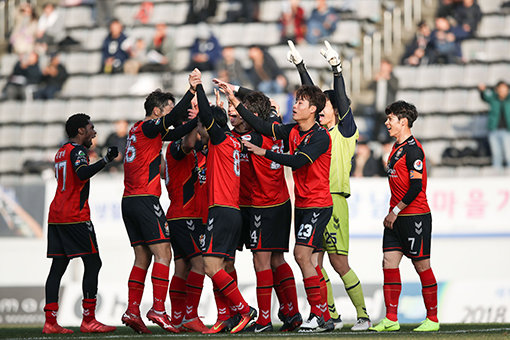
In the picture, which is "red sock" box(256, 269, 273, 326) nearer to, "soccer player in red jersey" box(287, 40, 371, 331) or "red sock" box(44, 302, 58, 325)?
"soccer player in red jersey" box(287, 40, 371, 331)

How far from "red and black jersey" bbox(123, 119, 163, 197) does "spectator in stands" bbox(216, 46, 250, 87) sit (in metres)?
8.39

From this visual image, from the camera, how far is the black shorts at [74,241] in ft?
30.2

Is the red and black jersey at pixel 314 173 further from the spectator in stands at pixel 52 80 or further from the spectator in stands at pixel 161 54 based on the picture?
the spectator in stands at pixel 52 80

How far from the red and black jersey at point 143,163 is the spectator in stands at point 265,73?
8350 mm

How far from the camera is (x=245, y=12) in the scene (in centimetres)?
1978

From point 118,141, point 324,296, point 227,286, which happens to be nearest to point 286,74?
point 118,141

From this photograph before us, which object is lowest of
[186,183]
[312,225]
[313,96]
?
[312,225]

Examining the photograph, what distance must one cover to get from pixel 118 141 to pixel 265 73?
320 centimetres

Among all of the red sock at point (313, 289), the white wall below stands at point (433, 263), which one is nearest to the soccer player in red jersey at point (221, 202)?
the red sock at point (313, 289)

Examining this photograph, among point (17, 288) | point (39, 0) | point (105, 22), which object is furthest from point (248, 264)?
point (39, 0)

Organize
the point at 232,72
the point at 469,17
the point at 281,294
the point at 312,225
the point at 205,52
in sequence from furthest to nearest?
the point at 205,52, the point at 469,17, the point at 232,72, the point at 281,294, the point at 312,225

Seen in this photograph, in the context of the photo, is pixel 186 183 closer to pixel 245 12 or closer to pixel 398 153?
pixel 398 153

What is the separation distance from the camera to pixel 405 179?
8.83 meters

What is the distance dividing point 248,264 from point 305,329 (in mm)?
4752
